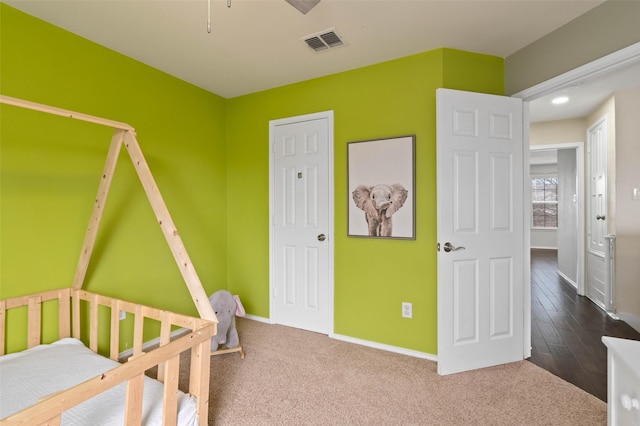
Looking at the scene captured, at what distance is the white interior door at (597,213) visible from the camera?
11.3 ft

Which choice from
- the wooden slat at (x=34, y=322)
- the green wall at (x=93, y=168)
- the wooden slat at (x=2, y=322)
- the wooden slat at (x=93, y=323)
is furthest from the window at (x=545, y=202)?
the wooden slat at (x=2, y=322)

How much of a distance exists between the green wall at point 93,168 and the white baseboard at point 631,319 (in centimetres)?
422

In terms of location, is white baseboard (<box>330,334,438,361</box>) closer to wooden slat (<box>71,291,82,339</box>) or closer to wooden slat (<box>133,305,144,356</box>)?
wooden slat (<box>133,305,144,356</box>)

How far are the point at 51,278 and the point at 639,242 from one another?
5044mm

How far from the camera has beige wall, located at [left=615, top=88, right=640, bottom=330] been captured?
3070 mm

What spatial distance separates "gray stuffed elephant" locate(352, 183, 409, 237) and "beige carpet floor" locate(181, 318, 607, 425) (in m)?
1.04

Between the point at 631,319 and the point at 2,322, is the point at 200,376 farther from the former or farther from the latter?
the point at 631,319

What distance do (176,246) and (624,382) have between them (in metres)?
1.93

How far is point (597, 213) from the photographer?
3668 millimetres

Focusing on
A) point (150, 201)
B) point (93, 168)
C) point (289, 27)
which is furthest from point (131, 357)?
point (289, 27)

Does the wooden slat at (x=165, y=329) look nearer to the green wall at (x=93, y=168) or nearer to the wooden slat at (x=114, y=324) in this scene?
the wooden slat at (x=114, y=324)

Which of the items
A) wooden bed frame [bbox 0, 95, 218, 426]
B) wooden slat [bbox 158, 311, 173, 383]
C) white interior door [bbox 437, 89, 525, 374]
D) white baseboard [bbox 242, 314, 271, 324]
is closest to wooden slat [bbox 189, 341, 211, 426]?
wooden bed frame [bbox 0, 95, 218, 426]

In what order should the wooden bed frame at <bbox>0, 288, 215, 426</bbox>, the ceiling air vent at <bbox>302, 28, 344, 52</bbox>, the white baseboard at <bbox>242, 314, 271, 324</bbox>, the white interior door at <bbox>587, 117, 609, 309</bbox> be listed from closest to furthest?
1. the wooden bed frame at <bbox>0, 288, 215, 426</bbox>
2. the ceiling air vent at <bbox>302, 28, 344, 52</bbox>
3. the white baseboard at <bbox>242, 314, 271, 324</bbox>
4. the white interior door at <bbox>587, 117, 609, 309</bbox>

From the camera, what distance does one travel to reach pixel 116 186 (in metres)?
2.40
